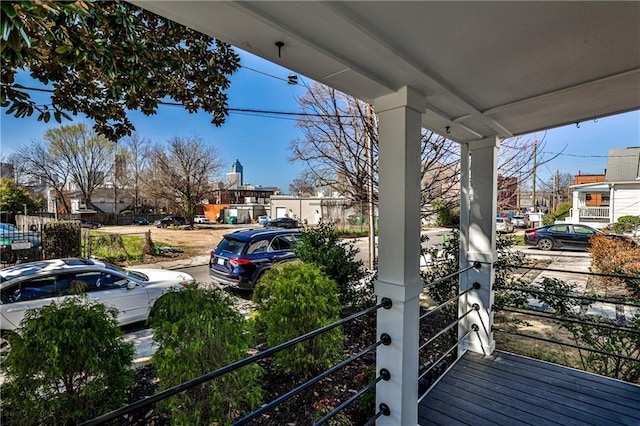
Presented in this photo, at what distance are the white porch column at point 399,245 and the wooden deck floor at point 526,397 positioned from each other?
47cm

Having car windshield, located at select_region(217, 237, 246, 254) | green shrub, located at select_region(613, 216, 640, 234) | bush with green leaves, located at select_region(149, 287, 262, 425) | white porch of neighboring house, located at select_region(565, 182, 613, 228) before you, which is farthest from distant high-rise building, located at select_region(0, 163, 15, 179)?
white porch of neighboring house, located at select_region(565, 182, 613, 228)

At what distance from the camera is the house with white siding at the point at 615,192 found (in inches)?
528

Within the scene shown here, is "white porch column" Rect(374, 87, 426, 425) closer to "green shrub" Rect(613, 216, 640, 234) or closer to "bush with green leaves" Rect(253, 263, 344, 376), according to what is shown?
"bush with green leaves" Rect(253, 263, 344, 376)

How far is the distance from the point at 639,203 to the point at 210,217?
2646cm

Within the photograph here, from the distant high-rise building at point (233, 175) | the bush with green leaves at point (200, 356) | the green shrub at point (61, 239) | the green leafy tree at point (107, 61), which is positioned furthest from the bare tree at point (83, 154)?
the bush with green leaves at point (200, 356)

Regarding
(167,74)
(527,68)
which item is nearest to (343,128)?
(167,74)

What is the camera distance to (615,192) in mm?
13820

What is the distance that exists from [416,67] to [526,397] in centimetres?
232

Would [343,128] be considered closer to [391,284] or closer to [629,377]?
[391,284]

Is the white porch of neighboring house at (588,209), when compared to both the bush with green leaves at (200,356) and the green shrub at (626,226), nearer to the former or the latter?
the green shrub at (626,226)

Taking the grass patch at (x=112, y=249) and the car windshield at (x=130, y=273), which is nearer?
the car windshield at (x=130, y=273)

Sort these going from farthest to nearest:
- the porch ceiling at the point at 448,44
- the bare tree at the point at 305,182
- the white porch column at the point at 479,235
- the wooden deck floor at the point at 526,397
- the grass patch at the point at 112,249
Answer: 1. the grass patch at the point at 112,249
2. the bare tree at the point at 305,182
3. the white porch column at the point at 479,235
4. the wooden deck floor at the point at 526,397
5. the porch ceiling at the point at 448,44

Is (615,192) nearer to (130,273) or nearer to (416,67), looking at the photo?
(416,67)

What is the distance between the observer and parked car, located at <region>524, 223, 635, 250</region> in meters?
10.3
